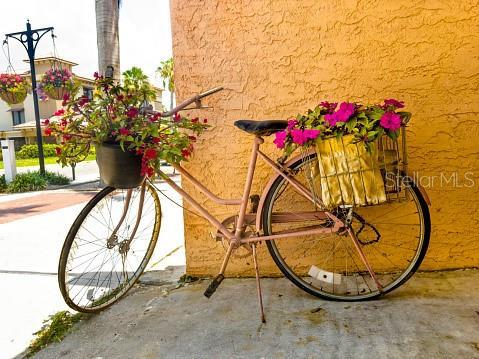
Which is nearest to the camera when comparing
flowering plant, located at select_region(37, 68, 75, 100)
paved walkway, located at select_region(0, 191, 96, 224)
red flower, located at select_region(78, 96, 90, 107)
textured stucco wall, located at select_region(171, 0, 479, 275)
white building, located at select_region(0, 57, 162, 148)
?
red flower, located at select_region(78, 96, 90, 107)

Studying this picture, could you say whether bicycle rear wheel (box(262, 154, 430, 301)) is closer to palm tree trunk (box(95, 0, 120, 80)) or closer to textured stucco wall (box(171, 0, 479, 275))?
textured stucco wall (box(171, 0, 479, 275))

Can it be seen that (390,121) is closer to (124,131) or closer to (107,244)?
(124,131)

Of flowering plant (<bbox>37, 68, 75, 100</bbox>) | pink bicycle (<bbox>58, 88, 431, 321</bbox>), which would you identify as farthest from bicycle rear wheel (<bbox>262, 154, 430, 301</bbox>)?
flowering plant (<bbox>37, 68, 75, 100</bbox>)

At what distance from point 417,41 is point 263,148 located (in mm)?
1197

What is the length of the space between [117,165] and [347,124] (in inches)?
49.0

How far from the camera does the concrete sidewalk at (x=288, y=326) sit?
5.99 feet

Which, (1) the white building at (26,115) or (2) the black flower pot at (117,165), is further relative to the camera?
(1) the white building at (26,115)

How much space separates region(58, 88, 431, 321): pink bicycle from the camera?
2227 mm

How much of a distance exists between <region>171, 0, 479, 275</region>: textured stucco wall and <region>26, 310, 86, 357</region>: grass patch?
1278mm

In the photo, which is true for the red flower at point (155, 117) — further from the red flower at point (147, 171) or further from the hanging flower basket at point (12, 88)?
the hanging flower basket at point (12, 88)

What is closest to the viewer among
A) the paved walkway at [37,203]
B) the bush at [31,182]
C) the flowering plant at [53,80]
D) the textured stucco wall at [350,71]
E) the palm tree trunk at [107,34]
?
the textured stucco wall at [350,71]

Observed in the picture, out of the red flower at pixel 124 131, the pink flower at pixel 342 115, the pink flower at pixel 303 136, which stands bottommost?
the pink flower at pixel 303 136

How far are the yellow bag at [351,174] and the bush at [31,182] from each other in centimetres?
1078

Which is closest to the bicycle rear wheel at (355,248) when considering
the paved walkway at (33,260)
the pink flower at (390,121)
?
the pink flower at (390,121)
